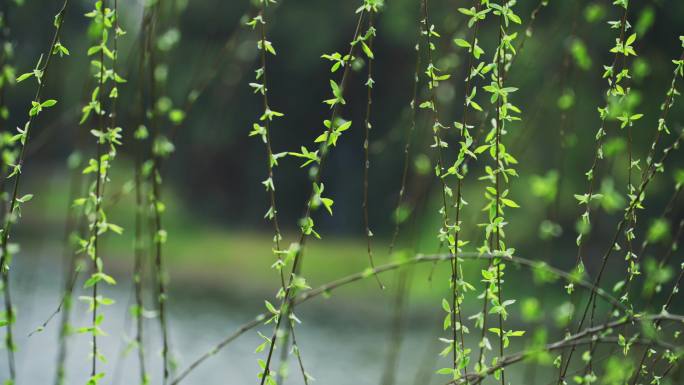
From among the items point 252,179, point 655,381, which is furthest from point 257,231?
point 655,381

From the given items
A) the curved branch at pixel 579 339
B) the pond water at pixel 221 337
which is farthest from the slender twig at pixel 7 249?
the pond water at pixel 221 337

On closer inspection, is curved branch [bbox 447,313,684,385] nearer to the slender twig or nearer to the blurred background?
the blurred background

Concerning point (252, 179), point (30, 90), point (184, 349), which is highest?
point (30, 90)

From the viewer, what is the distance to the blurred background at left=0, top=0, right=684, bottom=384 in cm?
934

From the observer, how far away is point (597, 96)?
12.4 m

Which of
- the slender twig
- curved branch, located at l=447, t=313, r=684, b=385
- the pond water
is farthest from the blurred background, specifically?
curved branch, located at l=447, t=313, r=684, b=385

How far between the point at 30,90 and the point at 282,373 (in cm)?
2145

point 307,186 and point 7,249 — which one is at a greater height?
point 307,186

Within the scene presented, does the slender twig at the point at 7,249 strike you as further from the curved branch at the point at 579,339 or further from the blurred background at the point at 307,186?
the curved branch at the point at 579,339

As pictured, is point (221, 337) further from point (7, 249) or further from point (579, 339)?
point (579, 339)

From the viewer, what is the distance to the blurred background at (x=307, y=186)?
934cm

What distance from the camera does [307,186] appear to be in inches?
790

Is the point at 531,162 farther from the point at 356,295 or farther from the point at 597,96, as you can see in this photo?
the point at 356,295

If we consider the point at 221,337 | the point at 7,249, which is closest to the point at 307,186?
the point at 221,337
